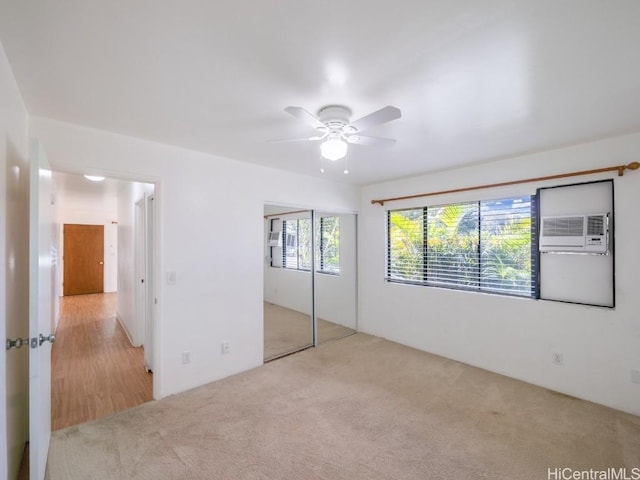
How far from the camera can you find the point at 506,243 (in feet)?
10.8

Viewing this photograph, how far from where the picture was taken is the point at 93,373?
324 centimetres

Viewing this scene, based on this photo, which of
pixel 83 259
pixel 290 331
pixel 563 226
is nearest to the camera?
pixel 563 226

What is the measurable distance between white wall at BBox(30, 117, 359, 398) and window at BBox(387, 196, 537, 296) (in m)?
1.94

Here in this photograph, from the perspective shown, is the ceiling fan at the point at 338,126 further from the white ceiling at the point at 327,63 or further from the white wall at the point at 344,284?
the white wall at the point at 344,284

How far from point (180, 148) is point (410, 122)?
2.11 m

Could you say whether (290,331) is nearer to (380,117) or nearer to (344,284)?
(344,284)

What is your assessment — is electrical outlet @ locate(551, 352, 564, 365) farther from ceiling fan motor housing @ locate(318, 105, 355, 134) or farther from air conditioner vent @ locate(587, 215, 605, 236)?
ceiling fan motor housing @ locate(318, 105, 355, 134)

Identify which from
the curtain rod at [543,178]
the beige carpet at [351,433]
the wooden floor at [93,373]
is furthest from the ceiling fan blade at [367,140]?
the wooden floor at [93,373]

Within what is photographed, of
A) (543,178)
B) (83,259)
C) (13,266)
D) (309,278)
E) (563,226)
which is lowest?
(309,278)

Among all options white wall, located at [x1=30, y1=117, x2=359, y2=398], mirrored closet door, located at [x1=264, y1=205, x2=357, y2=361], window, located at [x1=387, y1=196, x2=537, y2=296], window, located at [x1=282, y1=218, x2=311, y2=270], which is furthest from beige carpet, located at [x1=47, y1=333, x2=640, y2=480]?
window, located at [x1=282, y1=218, x2=311, y2=270]

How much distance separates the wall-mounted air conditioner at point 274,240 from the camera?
231 inches

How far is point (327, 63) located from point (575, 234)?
9.03ft

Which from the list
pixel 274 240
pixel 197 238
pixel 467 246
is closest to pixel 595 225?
pixel 467 246

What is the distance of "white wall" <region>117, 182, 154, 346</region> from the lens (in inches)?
158
